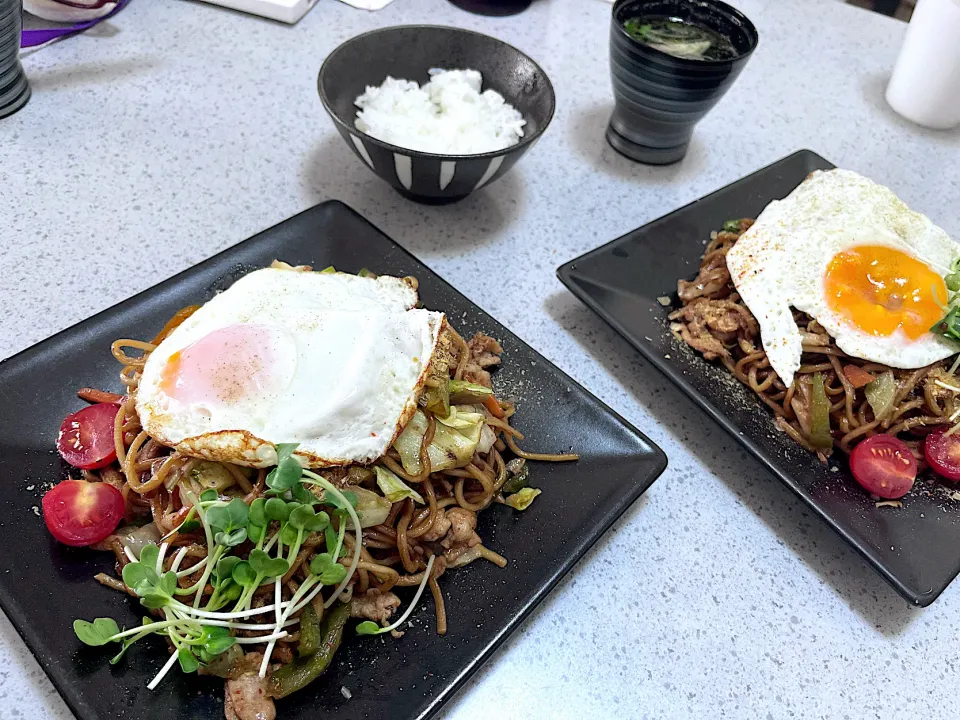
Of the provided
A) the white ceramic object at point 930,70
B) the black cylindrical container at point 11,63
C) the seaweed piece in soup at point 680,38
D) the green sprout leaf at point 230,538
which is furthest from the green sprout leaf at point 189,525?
the white ceramic object at point 930,70

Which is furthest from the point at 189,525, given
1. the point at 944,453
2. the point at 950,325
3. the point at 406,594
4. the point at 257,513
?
the point at 950,325

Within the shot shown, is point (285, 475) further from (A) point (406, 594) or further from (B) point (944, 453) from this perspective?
(B) point (944, 453)

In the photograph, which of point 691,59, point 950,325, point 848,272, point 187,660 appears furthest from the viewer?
point 691,59

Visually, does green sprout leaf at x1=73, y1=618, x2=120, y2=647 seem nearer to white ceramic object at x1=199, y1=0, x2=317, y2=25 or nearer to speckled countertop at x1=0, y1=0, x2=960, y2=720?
speckled countertop at x1=0, y1=0, x2=960, y2=720

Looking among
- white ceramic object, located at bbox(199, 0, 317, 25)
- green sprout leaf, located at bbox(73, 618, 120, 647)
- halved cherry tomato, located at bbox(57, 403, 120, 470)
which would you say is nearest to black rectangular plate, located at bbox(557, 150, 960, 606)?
halved cherry tomato, located at bbox(57, 403, 120, 470)

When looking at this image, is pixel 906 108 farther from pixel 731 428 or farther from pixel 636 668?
pixel 636 668

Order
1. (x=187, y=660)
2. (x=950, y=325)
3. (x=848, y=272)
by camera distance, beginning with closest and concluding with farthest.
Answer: (x=187, y=660)
(x=950, y=325)
(x=848, y=272)
